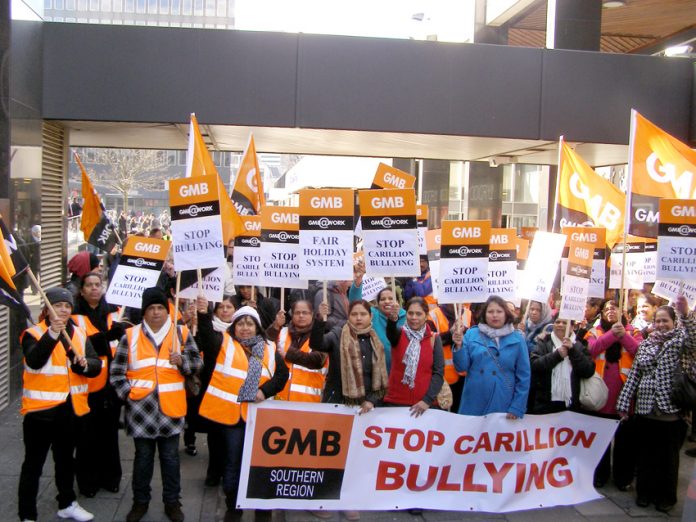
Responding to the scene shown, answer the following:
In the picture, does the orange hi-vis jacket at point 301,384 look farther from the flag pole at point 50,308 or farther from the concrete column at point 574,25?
the concrete column at point 574,25

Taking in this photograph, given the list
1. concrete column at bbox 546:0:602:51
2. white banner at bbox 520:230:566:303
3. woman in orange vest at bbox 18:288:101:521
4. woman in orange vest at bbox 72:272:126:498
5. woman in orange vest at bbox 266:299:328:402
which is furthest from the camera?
concrete column at bbox 546:0:602:51

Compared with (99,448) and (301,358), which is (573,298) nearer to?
(301,358)

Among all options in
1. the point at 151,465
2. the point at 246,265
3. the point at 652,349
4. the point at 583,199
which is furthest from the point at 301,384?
the point at 583,199

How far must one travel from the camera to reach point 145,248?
6898 mm

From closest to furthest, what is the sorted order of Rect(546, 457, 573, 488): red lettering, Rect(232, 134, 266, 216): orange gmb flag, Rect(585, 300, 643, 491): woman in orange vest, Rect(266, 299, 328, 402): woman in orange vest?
Rect(266, 299, 328, 402): woman in orange vest < Rect(546, 457, 573, 488): red lettering < Rect(585, 300, 643, 491): woman in orange vest < Rect(232, 134, 266, 216): orange gmb flag

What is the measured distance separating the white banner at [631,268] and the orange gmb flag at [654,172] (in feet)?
3.26

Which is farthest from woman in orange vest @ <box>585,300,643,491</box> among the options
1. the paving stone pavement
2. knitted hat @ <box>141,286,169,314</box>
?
knitted hat @ <box>141,286,169,314</box>

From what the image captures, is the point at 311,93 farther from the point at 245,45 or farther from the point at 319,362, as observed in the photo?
the point at 319,362

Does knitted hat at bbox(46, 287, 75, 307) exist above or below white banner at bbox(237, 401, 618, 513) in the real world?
above

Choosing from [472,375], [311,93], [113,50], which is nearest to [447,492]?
[472,375]

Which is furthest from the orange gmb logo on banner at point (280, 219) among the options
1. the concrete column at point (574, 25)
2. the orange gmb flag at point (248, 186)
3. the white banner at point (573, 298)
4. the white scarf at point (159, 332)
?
the concrete column at point (574, 25)

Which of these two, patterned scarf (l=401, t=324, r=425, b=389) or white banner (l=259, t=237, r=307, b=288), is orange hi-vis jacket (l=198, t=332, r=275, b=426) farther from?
white banner (l=259, t=237, r=307, b=288)

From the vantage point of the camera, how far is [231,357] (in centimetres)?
578

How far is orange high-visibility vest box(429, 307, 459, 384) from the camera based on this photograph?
7.23m
